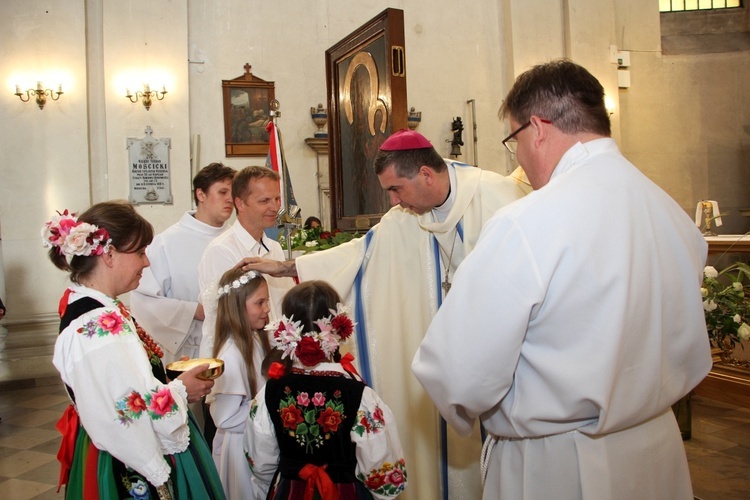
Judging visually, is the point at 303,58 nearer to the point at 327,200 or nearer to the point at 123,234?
the point at 327,200

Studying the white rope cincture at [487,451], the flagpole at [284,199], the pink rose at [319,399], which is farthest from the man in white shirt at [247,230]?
the white rope cincture at [487,451]

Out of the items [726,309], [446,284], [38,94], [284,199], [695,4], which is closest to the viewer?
[446,284]

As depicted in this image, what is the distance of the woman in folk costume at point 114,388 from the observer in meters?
1.94

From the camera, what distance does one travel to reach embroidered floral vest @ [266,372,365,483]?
2.15 metres

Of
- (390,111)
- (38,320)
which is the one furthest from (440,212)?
(38,320)

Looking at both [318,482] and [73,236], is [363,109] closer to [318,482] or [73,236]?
[73,236]

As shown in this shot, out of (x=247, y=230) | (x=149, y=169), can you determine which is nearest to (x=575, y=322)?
(x=247, y=230)

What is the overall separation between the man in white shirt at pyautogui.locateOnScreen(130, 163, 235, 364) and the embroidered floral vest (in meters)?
1.66

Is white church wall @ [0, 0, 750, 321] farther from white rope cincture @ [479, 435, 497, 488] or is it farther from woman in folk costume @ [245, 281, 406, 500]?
white rope cincture @ [479, 435, 497, 488]

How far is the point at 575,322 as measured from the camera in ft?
4.80

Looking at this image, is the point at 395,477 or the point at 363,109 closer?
the point at 395,477

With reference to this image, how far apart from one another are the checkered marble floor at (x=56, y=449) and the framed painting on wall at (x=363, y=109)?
331 cm

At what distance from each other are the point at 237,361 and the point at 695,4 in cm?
1199

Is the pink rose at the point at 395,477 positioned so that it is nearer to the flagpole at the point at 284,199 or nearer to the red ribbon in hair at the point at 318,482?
the red ribbon in hair at the point at 318,482
